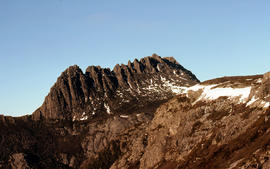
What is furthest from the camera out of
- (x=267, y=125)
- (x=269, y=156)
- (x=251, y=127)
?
(x=251, y=127)

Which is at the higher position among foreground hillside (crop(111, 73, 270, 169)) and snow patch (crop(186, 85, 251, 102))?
snow patch (crop(186, 85, 251, 102))

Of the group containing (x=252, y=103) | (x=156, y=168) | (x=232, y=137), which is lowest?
(x=156, y=168)

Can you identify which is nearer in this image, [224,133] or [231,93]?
[224,133]

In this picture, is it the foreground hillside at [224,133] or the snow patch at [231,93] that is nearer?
the foreground hillside at [224,133]

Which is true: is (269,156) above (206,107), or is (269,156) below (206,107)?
below

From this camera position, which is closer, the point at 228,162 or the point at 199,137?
the point at 228,162

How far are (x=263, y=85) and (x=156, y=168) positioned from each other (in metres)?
69.6

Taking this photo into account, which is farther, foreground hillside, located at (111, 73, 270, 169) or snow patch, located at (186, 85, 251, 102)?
snow patch, located at (186, 85, 251, 102)

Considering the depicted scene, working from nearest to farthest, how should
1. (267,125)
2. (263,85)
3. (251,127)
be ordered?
(267,125) → (251,127) → (263,85)

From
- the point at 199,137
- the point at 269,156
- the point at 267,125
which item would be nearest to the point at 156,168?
the point at 199,137

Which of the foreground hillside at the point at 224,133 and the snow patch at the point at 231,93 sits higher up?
the snow patch at the point at 231,93

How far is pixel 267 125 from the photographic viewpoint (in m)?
126

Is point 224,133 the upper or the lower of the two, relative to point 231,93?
lower

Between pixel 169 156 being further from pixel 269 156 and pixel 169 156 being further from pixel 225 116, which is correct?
pixel 269 156
